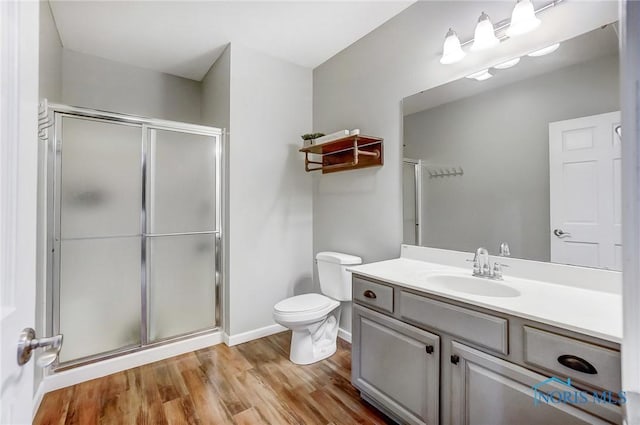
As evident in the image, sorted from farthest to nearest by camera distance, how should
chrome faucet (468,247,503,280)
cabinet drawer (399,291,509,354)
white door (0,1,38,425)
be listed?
chrome faucet (468,247,503,280)
cabinet drawer (399,291,509,354)
white door (0,1,38,425)

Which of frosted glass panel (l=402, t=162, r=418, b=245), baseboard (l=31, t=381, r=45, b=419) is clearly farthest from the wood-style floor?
frosted glass panel (l=402, t=162, r=418, b=245)

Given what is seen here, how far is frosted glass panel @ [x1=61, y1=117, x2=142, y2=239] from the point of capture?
2033mm

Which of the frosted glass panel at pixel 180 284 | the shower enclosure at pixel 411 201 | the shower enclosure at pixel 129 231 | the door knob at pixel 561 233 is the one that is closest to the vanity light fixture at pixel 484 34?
the shower enclosure at pixel 411 201

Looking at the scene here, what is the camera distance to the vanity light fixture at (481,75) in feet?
5.59

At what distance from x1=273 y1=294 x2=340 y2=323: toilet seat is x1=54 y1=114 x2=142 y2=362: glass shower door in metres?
1.17

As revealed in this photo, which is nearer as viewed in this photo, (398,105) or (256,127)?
(398,105)

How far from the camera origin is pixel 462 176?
6.08ft

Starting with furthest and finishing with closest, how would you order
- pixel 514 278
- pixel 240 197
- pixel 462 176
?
1. pixel 240 197
2. pixel 462 176
3. pixel 514 278

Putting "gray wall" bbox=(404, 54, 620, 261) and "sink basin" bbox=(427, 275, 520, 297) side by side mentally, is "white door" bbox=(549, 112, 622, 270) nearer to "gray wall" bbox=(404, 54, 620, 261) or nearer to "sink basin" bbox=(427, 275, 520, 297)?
"gray wall" bbox=(404, 54, 620, 261)

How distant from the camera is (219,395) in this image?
1886 millimetres

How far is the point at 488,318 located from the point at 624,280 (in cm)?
72

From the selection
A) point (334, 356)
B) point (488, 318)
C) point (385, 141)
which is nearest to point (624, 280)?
point (488, 318)

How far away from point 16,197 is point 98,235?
191cm

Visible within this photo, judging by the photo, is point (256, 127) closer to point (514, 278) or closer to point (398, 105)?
point (398, 105)
